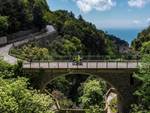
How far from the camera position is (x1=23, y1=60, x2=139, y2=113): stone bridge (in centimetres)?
6456

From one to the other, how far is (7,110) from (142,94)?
1982 centimetres

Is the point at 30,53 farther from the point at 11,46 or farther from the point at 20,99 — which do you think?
the point at 20,99

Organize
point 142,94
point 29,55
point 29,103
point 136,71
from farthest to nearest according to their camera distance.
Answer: point 29,55 < point 136,71 < point 142,94 < point 29,103

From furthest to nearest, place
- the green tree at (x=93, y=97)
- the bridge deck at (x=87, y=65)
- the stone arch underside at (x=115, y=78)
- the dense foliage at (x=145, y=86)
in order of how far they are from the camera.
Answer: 1. the green tree at (x=93, y=97)
2. the bridge deck at (x=87, y=65)
3. the stone arch underside at (x=115, y=78)
4. the dense foliage at (x=145, y=86)

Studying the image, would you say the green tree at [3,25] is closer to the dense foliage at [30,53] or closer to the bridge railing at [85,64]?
the dense foliage at [30,53]

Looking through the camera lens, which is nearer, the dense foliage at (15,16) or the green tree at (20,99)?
the green tree at (20,99)

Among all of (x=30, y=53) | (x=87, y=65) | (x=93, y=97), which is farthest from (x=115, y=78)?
(x=30, y=53)

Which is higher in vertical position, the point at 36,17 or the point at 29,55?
the point at 36,17

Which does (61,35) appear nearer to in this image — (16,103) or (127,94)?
(127,94)

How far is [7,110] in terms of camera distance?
41.6 metres

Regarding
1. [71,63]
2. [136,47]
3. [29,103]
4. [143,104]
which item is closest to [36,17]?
[136,47]

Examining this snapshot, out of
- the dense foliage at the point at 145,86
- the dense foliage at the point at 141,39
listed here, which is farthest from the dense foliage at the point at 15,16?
the dense foliage at the point at 145,86

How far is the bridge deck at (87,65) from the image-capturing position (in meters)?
64.9

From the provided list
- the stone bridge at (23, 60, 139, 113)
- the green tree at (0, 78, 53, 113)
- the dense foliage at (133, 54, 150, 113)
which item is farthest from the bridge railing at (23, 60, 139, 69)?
the green tree at (0, 78, 53, 113)
